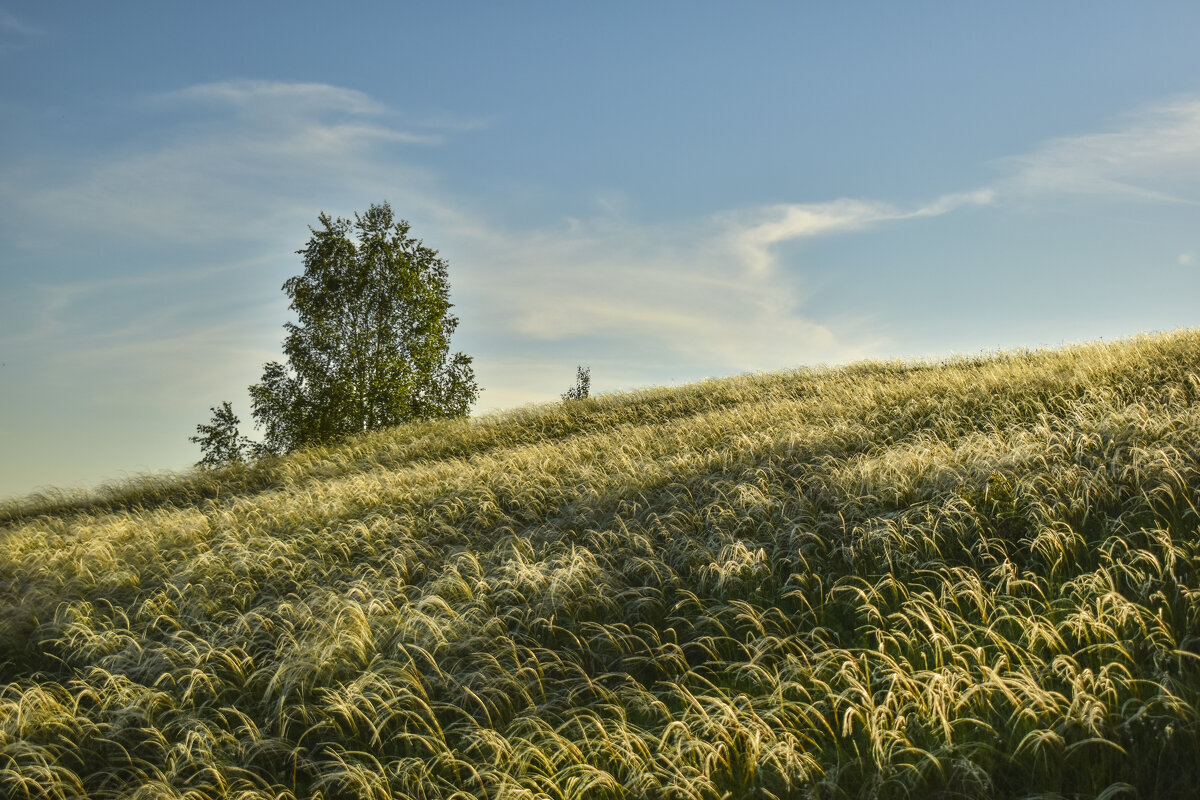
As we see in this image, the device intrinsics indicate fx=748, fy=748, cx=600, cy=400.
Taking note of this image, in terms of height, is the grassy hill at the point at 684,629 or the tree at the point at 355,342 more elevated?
the tree at the point at 355,342

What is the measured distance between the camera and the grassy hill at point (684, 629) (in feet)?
12.9

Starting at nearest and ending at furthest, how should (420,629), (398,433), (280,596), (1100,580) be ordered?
(1100,580) → (420,629) → (280,596) → (398,433)

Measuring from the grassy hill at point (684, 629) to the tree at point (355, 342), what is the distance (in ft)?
38.8

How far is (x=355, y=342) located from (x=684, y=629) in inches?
758

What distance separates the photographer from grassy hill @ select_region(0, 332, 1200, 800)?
3939 mm

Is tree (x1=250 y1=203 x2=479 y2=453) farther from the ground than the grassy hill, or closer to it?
farther from the ground

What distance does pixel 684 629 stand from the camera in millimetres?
5758

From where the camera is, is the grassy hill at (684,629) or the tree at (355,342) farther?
the tree at (355,342)

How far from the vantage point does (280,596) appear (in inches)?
305

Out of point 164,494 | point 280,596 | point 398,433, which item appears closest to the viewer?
point 280,596

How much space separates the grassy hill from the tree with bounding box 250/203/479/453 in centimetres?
1182

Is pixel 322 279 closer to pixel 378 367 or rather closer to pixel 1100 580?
pixel 378 367

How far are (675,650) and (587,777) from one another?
→ 143 cm

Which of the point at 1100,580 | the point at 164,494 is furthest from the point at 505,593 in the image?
the point at 164,494
